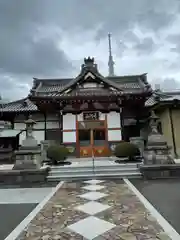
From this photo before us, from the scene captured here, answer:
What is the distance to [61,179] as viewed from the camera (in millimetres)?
7949

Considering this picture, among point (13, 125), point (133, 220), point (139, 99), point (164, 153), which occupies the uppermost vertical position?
point (139, 99)

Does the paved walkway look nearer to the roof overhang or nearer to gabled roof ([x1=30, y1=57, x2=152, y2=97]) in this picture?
the roof overhang

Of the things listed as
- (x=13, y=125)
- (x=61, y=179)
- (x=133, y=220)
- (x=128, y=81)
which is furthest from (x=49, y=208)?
(x=128, y=81)

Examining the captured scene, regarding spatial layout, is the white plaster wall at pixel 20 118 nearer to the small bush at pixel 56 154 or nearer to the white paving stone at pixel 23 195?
the small bush at pixel 56 154

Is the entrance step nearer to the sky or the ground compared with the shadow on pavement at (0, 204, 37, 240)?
nearer to the sky

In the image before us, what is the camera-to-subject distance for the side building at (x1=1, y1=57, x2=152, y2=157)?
491 inches

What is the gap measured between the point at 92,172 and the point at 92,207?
12.4 ft

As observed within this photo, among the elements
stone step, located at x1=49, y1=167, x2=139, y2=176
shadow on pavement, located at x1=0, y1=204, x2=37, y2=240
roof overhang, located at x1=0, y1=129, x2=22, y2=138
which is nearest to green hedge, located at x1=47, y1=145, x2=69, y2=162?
stone step, located at x1=49, y1=167, x2=139, y2=176

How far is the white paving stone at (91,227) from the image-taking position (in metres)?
3.23

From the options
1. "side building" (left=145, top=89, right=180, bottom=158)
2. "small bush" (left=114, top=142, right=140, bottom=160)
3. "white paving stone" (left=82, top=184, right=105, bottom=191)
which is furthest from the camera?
"side building" (left=145, top=89, right=180, bottom=158)

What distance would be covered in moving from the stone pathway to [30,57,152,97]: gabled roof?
823 cm

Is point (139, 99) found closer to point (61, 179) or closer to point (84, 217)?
point (61, 179)

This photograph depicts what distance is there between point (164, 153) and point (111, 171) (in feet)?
7.62

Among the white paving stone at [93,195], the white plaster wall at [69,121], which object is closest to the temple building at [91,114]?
the white plaster wall at [69,121]
